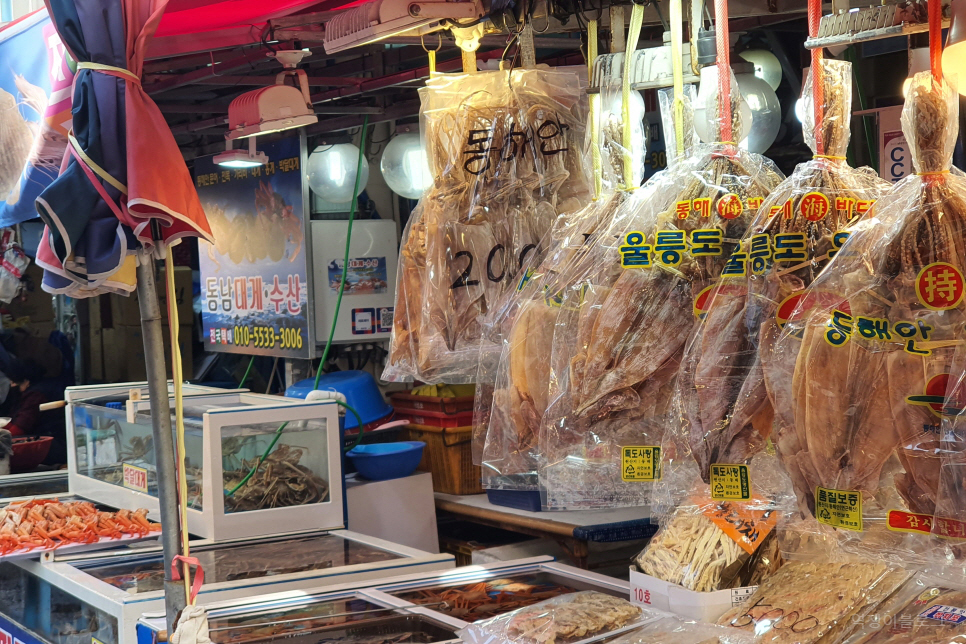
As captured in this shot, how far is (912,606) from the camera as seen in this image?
1.75m

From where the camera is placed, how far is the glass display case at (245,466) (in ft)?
12.8

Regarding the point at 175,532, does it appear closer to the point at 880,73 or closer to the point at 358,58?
the point at 880,73

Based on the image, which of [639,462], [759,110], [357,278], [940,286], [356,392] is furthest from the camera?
[357,278]

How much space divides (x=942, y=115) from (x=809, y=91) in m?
0.32

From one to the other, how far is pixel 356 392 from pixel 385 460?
121 cm

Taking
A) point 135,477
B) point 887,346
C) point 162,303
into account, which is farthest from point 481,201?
point 162,303

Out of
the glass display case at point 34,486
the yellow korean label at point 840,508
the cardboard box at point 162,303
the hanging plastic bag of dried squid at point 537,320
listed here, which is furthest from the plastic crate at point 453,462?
the cardboard box at point 162,303

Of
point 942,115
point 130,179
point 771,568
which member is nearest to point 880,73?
point 771,568

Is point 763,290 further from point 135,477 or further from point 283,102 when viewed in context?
point 135,477

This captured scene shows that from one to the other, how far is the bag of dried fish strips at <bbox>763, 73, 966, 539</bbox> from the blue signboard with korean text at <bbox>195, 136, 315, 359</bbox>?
201 inches

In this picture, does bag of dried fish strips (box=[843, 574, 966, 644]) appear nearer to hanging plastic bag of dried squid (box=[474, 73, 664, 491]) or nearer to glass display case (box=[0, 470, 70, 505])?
hanging plastic bag of dried squid (box=[474, 73, 664, 491])

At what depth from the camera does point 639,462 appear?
1770 millimetres

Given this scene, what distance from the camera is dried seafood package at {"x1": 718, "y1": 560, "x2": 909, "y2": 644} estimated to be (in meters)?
1.86

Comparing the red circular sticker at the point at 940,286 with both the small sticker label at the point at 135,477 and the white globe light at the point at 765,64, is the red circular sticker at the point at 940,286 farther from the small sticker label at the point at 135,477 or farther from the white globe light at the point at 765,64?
the small sticker label at the point at 135,477
